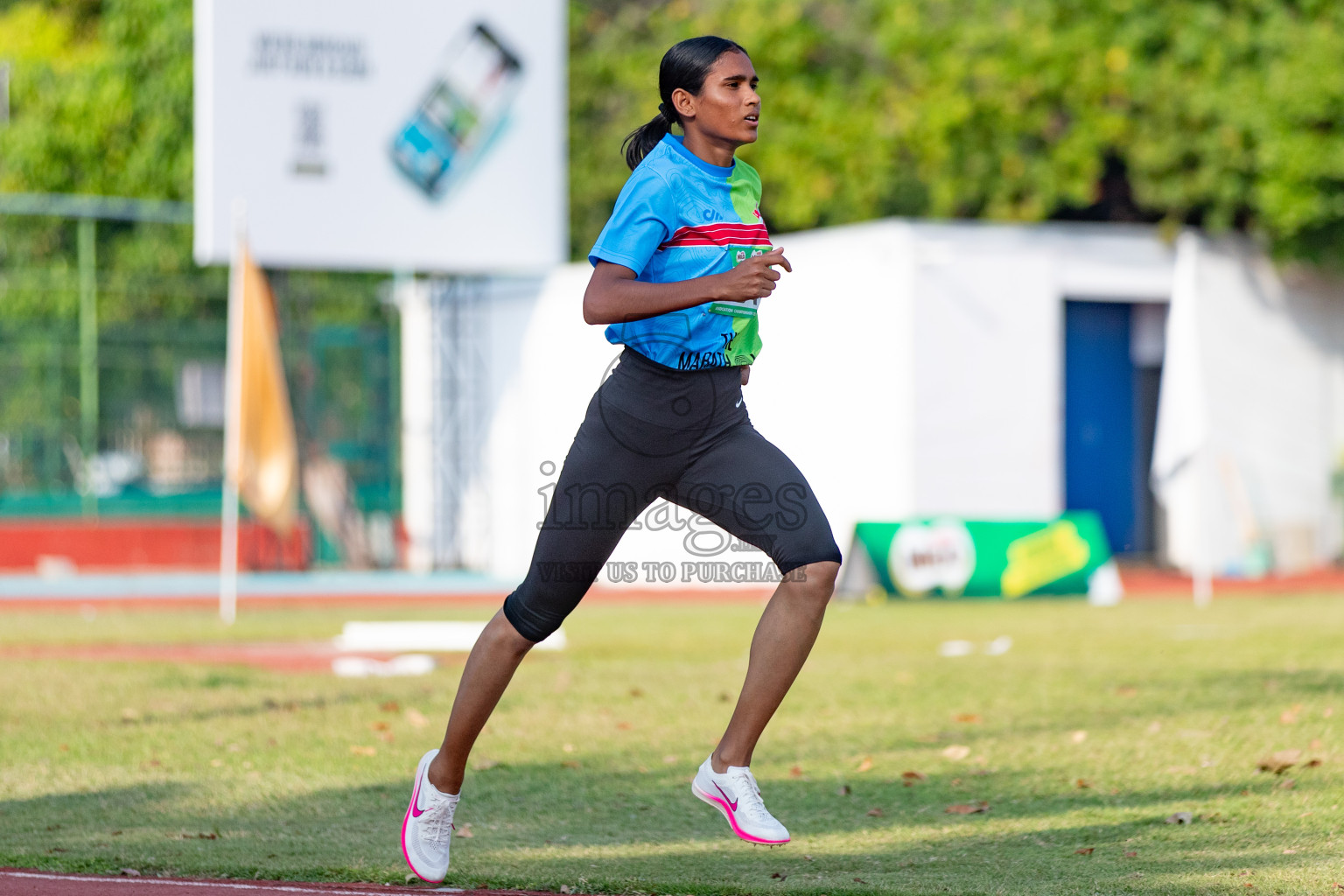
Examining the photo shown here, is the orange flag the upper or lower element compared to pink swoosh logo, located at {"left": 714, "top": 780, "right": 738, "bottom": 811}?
upper

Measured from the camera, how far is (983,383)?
1894 cm

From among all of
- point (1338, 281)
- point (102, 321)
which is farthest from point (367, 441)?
point (1338, 281)

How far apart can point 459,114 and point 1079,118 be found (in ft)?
24.4

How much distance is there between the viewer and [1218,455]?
20.8 metres

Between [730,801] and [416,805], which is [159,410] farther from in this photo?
[730,801]

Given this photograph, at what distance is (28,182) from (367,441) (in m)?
9.68

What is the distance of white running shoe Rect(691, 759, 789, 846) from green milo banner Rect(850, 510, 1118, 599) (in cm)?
1245

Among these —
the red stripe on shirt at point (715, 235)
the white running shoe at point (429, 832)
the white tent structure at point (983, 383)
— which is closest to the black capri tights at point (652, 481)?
the red stripe on shirt at point (715, 235)

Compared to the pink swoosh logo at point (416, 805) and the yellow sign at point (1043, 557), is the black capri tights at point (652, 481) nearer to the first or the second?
the pink swoosh logo at point (416, 805)

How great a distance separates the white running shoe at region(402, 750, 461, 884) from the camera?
4555 mm

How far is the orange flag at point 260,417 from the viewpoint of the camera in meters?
14.7

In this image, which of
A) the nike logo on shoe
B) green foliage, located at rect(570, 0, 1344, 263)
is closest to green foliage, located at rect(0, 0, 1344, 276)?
green foliage, located at rect(570, 0, 1344, 263)

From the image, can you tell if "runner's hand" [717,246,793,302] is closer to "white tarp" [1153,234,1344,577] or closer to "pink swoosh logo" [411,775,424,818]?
"pink swoosh logo" [411,775,424,818]

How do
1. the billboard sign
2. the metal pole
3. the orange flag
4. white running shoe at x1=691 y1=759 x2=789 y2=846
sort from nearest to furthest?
white running shoe at x1=691 y1=759 x2=789 y2=846 < the orange flag < the billboard sign < the metal pole
